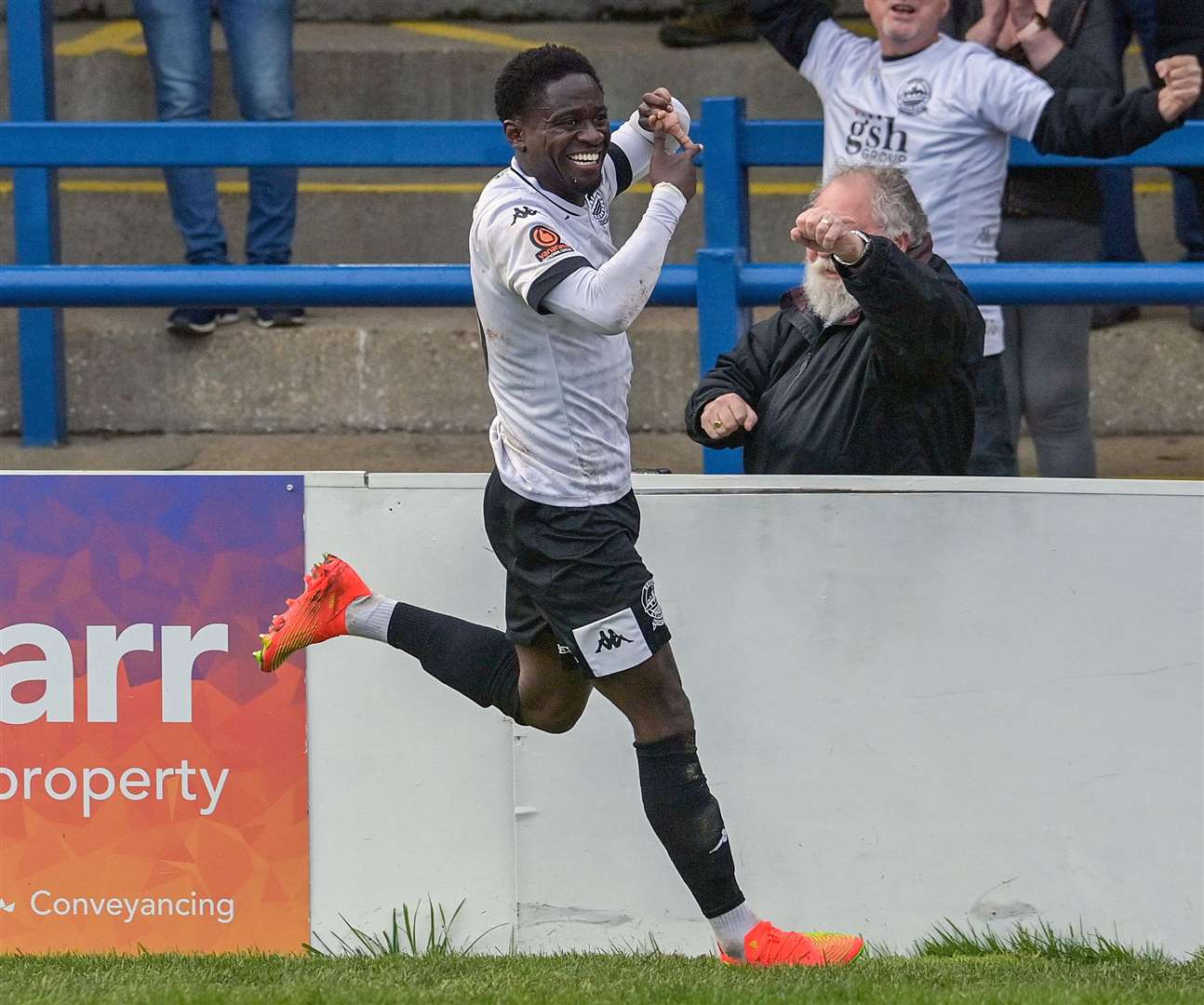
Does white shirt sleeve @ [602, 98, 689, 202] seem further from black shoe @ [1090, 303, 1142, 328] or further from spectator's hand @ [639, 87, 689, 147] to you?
black shoe @ [1090, 303, 1142, 328]

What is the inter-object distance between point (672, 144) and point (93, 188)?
4015 mm

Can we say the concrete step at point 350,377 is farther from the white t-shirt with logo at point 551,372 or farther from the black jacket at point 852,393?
the white t-shirt with logo at point 551,372

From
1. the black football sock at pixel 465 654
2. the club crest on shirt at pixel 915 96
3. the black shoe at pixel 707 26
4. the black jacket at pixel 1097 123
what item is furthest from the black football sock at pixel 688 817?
the black shoe at pixel 707 26

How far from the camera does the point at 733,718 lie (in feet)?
13.4

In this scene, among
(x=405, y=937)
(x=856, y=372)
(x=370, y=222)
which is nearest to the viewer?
(x=856, y=372)

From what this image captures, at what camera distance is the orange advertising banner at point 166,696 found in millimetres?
4176

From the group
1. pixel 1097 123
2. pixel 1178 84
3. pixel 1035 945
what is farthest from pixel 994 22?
pixel 1035 945

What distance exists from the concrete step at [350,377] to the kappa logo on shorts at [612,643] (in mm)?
2897

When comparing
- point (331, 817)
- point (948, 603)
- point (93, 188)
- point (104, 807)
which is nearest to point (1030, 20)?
point (948, 603)

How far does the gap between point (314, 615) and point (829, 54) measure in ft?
7.89

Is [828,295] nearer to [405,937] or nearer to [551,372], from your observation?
[551,372]

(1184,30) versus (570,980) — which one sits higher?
(1184,30)

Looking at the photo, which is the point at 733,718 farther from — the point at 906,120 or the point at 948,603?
the point at 906,120

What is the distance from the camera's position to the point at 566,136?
3414 mm
